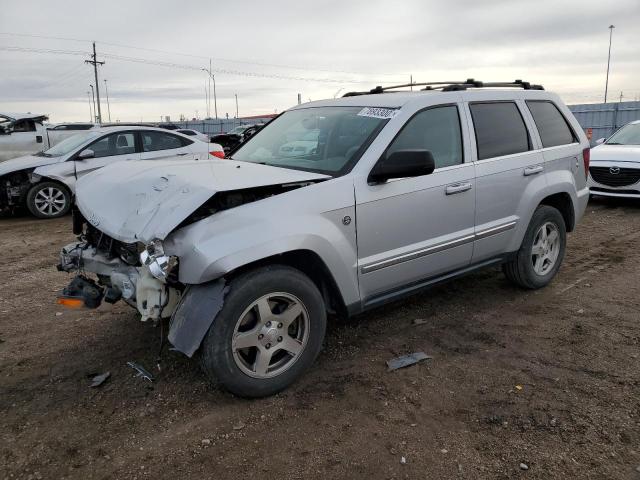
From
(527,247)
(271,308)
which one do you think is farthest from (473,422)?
(527,247)

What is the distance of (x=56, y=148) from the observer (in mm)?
9719

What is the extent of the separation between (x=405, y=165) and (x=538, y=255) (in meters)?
2.31

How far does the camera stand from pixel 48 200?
9.21m

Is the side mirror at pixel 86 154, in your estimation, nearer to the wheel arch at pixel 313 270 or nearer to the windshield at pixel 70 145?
the windshield at pixel 70 145

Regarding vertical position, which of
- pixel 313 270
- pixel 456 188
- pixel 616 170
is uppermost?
pixel 456 188

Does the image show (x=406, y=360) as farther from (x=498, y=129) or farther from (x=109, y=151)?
(x=109, y=151)

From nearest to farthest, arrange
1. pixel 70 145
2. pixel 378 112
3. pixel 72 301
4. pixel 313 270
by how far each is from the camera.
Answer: pixel 72 301 < pixel 313 270 < pixel 378 112 < pixel 70 145

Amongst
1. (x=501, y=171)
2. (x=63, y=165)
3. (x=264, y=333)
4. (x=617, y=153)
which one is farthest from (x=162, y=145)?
(x=617, y=153)

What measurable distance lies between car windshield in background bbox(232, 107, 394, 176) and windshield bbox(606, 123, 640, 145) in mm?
8231

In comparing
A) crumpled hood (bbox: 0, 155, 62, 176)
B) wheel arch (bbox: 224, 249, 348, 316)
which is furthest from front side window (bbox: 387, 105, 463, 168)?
crumpled hood (bbox: 0, 155, 62, 176)

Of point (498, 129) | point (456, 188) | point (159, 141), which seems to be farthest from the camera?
point (159, 141)

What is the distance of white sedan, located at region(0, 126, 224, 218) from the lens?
29.6 feet

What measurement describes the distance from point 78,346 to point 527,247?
12.7ft

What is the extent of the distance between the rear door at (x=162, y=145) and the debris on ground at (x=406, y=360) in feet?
22.2
